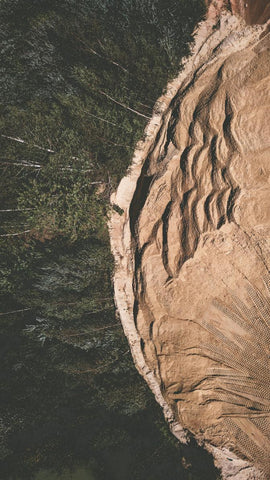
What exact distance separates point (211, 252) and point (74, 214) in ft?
12.2

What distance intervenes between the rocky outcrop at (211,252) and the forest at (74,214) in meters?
0.64

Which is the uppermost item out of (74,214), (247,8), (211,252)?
(247,8)

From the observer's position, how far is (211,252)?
4.85 metres

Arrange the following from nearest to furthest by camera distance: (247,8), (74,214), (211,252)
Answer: (247,8)
(211,252)
(74,214)

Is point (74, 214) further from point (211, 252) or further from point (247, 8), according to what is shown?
point (247, 8)

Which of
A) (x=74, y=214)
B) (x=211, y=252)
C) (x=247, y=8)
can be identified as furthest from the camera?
(x=74, y=214)

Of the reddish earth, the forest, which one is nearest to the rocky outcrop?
the reddish earth

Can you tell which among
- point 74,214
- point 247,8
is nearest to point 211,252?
point 74,214

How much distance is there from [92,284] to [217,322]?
11.2ft

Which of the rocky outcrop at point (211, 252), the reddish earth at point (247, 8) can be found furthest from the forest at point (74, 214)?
the rocky outcrop at point (211, 252)

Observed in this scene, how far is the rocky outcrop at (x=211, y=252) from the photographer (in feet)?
14.5

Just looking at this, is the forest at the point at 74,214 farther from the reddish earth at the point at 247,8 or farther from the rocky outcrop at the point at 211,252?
the rocky outcrop at the point at 211,252

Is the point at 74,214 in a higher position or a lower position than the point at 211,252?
lower

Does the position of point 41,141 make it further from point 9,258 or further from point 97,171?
point 9,258
